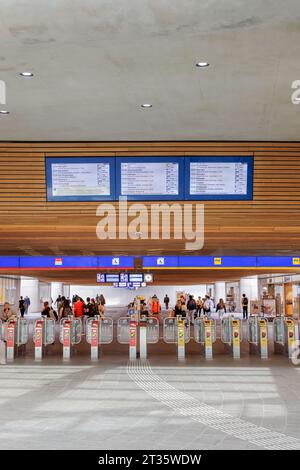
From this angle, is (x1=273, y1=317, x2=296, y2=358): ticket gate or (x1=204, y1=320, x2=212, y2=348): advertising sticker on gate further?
(x1=273, y1=317, x2=296, y2=358): ticket gate

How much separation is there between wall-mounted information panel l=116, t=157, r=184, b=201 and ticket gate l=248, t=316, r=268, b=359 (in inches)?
238

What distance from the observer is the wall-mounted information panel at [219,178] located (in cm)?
1086

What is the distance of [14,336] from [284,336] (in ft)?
22.8

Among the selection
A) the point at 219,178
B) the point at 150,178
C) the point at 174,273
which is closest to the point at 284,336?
the point at 219,178

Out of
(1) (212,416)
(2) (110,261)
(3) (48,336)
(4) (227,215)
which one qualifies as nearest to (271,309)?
(2) (110,261)

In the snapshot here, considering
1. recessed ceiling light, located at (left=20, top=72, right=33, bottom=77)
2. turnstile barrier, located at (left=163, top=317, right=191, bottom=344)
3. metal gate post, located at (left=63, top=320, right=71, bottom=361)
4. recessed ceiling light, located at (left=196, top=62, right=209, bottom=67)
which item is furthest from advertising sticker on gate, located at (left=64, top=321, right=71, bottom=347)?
recessed ceiling light, located at (left=196, top=62, right=209, bottom=67)

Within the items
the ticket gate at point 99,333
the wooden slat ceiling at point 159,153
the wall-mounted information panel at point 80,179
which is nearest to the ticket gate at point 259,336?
the ticket gate at point 99,333

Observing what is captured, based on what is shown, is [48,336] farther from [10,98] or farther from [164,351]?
[10,98]

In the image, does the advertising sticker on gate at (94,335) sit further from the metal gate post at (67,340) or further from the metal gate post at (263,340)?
the metal gate post at (263,340)

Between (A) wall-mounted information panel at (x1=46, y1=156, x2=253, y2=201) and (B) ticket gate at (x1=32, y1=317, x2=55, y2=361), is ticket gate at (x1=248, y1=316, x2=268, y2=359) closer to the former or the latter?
(B) ticket gate at (x1=32, y1=317, x2=55, y2=361)

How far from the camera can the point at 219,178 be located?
10969mm

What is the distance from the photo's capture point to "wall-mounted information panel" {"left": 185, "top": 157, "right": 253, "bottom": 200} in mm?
10859

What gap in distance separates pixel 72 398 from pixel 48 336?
731 centimetres

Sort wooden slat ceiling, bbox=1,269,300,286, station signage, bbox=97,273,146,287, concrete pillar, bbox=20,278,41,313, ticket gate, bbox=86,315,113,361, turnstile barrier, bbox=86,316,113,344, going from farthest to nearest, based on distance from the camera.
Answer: concrete pillar, bbox=20,278,41,313
station signage, bbox=97,273,146,287
wooden slat ceiling, bbox=1,269,300,286
turnstile barrier, bbox=86,316,113,344
ticket gate, bbox=86,315,113,361
